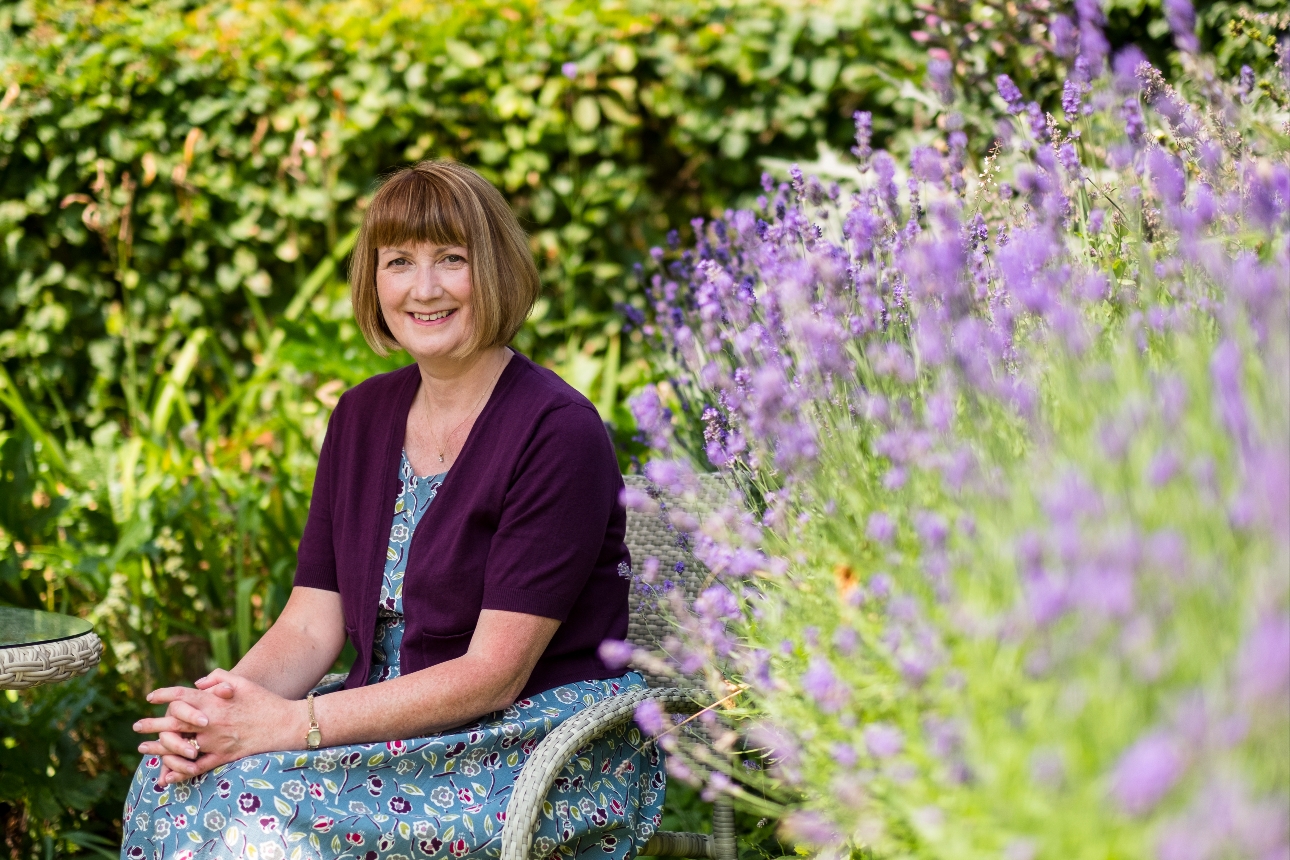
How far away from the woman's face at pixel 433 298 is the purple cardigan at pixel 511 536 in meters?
0.13

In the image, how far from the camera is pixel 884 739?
95 cm

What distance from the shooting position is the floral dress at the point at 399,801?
181cm

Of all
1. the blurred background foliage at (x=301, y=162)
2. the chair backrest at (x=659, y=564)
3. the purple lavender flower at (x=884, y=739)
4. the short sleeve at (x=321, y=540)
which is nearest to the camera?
the purple lavender flower at (x=884, y=739)

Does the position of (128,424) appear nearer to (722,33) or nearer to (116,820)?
(116,820)

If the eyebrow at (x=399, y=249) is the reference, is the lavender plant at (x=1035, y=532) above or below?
below

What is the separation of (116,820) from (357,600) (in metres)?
1.25

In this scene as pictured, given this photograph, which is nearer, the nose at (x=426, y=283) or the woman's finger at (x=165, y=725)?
the woman's finger at (x=165, y=725)

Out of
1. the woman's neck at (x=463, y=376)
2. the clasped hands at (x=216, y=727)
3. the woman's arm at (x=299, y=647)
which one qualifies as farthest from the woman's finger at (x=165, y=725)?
the woman's neck at (x=463, y=376)

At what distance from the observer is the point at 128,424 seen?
5.01m

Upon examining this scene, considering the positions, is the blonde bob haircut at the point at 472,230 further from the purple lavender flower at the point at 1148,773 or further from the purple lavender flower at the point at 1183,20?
the purple lavender flower at the point at 1148,773

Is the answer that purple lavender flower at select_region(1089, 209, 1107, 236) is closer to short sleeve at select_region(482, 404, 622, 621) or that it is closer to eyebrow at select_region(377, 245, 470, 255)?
short sleeve at select_region(482, 404, 622, 621)

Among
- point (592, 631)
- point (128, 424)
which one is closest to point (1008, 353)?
point (592, 631)

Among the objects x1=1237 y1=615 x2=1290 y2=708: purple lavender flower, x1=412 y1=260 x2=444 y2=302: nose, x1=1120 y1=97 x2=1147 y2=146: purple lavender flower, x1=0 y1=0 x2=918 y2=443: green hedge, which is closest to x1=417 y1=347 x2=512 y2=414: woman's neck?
x1=412 y1=260 x2=444 y2=302: nose

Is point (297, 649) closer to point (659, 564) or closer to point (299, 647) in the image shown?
point (299, 647)
